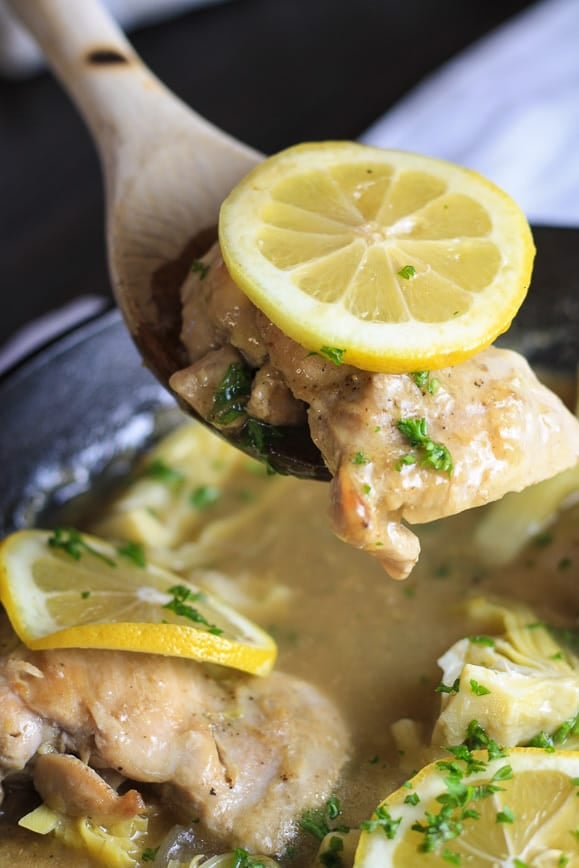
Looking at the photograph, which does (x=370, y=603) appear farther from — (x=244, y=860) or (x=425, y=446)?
(x=425, y=446)

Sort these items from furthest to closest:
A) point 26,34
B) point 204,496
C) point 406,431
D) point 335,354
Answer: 1. point 26,34
2. point 204,496
3. point 406,431
4. point 335,354

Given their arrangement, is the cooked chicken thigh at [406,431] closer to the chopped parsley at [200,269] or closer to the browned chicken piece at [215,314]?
the browned chicken piece at [215,314]

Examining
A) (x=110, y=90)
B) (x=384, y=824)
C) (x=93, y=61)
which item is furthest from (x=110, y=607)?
(x=93, y=61)

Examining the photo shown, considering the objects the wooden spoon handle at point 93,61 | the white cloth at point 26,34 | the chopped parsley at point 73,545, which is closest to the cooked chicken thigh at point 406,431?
the chopped parsley at point 73,545

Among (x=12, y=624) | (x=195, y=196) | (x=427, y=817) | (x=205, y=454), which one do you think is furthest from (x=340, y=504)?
(x=205, y=454)

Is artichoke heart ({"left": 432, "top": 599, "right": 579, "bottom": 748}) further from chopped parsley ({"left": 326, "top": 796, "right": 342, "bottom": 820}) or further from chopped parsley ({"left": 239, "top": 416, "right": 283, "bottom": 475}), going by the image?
chopped parsley ({"left": 239, "top": 416, "right": 283, "bottom": 475})
